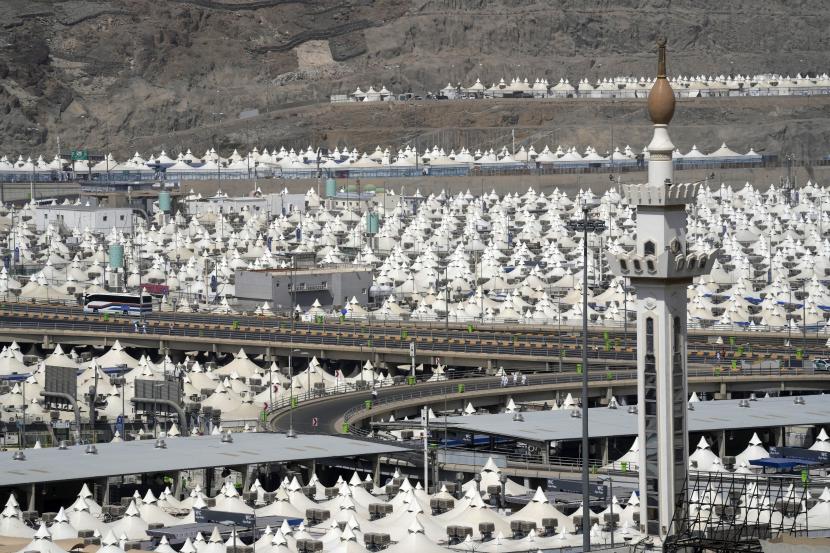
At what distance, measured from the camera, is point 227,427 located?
85.8m

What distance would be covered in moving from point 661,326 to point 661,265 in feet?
4.13

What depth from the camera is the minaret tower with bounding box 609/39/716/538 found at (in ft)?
155

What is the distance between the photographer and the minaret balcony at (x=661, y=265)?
4719 centimetres

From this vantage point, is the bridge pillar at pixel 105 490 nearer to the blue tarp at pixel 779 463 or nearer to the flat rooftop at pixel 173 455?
the flat rooftop at pixel 173 455

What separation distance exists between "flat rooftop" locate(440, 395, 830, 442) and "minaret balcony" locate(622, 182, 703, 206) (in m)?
27.3

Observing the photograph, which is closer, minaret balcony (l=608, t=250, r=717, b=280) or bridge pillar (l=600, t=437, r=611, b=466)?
minaret balcony (l=608, t=250, r=717, b=280)

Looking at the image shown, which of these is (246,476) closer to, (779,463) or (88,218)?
(779,463)

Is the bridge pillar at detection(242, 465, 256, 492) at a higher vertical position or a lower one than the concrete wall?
lower

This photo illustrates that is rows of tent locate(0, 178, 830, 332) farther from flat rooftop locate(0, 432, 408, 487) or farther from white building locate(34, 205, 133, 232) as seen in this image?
flat rooftop locate(0, 432, 408, 487)

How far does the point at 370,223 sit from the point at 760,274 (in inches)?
1210

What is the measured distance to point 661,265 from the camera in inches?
1859

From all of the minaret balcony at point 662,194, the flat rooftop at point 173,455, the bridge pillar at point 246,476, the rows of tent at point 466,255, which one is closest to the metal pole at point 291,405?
the flat rooftop at point 173,455

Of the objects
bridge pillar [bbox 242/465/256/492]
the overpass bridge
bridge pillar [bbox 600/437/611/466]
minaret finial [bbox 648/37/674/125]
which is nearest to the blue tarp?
bridge pillar [bbox 600/437/611/466]

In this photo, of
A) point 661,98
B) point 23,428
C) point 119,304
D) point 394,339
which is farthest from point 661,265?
point 119,304
